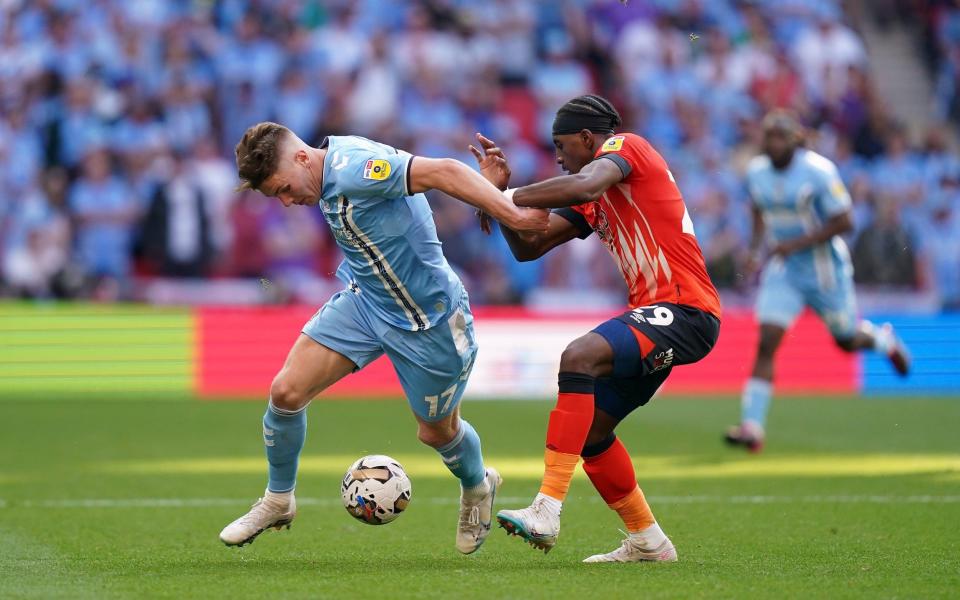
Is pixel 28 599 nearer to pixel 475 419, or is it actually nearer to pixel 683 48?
pixel 475 419

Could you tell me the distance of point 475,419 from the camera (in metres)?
14.5

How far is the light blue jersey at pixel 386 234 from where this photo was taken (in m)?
6.48

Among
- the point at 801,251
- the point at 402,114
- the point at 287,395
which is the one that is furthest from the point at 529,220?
the point at 402,114

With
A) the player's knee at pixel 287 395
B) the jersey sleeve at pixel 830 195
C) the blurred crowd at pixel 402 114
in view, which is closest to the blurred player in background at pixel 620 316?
the player's knee at pixel 287 395

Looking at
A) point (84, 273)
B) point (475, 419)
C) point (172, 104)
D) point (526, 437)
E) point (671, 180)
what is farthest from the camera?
point (172, 104)

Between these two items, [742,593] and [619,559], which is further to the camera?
[619,559]

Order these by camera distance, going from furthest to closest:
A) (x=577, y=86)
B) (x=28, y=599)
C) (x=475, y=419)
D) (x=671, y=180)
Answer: (x=577, y=86) → (x=475, y=419) → (x=671, y=180) → (x=28, y=599)

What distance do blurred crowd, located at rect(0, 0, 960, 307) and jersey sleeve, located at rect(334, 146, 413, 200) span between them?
36.1ft

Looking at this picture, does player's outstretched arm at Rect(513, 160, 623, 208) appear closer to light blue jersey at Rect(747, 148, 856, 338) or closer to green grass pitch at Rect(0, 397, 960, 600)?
green grass pitch at Rect(0, 397, 960, 600)

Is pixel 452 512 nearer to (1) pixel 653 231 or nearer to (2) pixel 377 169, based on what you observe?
(1) pixel 653 231

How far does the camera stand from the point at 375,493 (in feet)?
22.7

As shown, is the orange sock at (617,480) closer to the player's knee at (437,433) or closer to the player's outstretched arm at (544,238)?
the player's knee at (437,433)

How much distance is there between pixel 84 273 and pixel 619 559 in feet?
38.0

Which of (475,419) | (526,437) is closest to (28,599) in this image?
(526,437)
